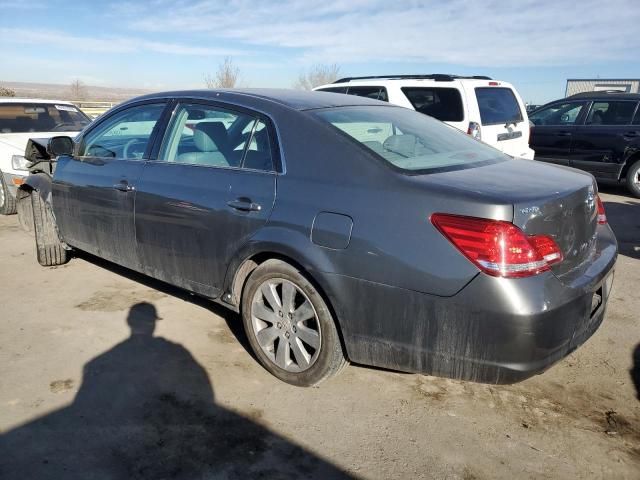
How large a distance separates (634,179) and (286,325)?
8.27 m

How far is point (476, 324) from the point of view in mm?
2350

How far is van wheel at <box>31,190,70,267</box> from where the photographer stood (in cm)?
489

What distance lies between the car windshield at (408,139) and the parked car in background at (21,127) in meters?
4.79

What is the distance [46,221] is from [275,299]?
300 centimetres

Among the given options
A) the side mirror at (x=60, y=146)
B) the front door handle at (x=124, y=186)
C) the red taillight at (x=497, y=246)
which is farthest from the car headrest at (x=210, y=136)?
the red taillight at (x=497, y=246)

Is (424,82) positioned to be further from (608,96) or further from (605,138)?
(608,96)

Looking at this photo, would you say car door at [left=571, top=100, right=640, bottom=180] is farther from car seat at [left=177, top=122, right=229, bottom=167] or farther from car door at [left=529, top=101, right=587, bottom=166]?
car seat at [left=177, top=122, right=229, bottom=167]

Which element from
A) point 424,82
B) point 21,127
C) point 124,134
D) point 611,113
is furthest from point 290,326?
point 611,113

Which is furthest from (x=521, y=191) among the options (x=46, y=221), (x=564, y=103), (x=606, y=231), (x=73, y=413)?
(x=564, y=103)

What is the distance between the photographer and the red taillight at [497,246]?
229 cm

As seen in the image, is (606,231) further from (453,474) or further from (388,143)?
(453,474)

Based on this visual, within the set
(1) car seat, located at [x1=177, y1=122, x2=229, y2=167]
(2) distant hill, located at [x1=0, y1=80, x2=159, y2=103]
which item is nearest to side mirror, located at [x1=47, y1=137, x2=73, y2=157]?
(1) car seat, located at [x1=177, y1=122, x2=229, y2=167]

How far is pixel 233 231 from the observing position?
10.3 ft

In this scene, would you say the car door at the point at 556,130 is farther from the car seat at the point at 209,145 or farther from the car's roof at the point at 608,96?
the car seat at the point at 209,145
